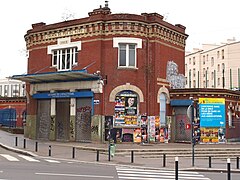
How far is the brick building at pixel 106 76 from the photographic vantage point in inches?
1131

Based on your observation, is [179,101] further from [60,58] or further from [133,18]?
[60,58]

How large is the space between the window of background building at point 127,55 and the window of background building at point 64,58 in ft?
13.4

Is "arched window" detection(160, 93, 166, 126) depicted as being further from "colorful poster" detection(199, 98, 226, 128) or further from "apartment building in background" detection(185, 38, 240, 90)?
"apartment building in background" detection(185, 38, 240, 90)

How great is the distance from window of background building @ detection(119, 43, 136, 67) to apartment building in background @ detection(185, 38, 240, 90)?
39259 mm

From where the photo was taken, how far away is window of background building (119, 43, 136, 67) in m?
29.3

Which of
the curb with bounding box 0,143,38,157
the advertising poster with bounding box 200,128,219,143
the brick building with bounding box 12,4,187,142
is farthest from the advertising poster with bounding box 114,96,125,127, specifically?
the curb with bounding box 0,143,38,157

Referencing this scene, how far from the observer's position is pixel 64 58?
31.8m

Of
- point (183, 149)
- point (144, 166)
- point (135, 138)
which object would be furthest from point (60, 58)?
point (144, 166)

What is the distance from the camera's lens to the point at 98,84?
94.4 ft

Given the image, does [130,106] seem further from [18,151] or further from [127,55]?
[18,151]

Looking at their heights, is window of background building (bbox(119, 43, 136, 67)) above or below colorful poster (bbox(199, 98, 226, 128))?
above

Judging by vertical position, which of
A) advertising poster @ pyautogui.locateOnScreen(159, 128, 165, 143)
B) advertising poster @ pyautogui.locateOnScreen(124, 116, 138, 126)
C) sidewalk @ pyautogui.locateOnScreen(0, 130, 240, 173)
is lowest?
sidewalk @ pyautogui.locateOnScreen(0, 130, 240, 173)

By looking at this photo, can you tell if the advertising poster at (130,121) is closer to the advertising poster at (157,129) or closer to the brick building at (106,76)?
the brick building at (106,76)

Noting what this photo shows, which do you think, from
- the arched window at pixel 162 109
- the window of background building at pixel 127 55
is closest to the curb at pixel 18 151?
the window of background building at pixel 127 55
